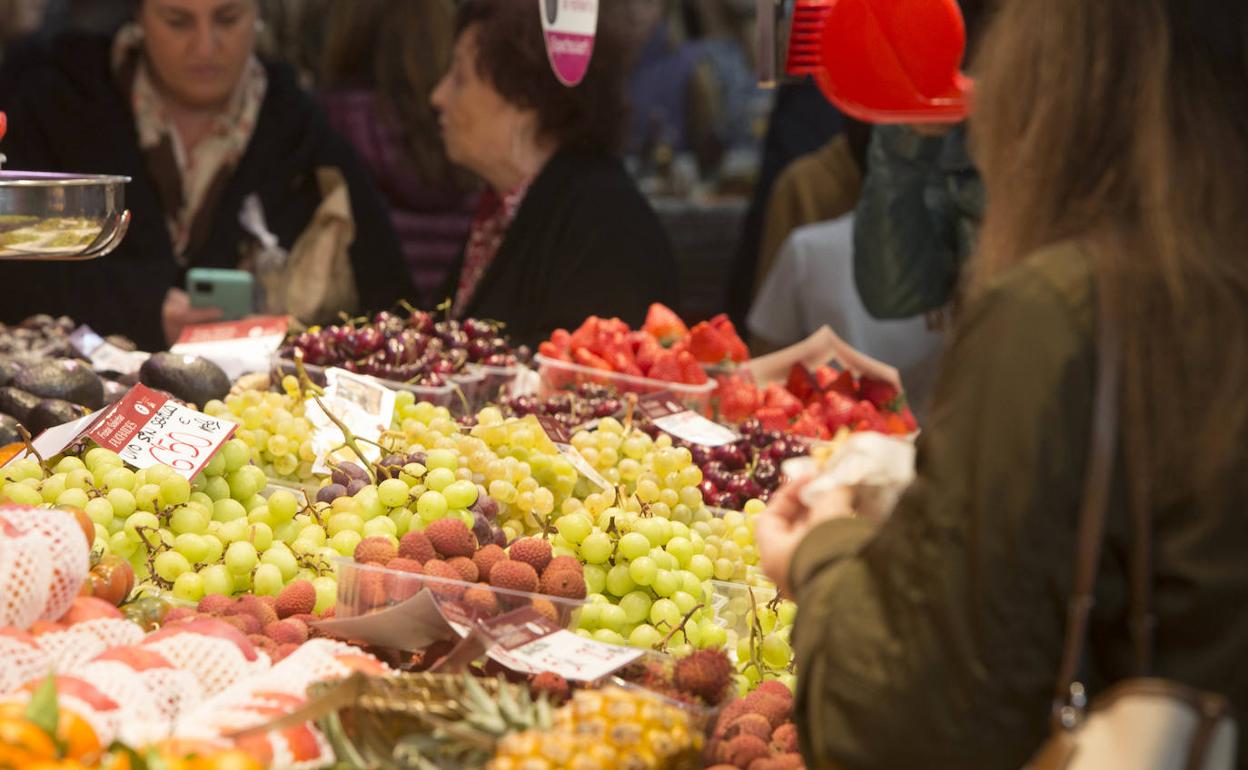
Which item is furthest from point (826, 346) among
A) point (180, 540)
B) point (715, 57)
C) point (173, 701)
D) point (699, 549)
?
point (715, 57)

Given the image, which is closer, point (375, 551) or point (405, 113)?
point (375, 551)

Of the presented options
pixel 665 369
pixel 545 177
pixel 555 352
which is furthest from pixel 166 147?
pixel 665 369

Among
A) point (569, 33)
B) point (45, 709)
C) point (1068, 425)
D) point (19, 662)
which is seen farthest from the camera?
point (569, 33)

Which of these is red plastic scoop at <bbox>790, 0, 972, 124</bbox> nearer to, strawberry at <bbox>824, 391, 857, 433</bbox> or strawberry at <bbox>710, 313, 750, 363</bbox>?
strawberry at <bbox>824, 391, 857, 433</bbox>

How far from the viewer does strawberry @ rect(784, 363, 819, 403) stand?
365 cm

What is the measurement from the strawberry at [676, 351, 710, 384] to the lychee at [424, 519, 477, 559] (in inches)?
58.5

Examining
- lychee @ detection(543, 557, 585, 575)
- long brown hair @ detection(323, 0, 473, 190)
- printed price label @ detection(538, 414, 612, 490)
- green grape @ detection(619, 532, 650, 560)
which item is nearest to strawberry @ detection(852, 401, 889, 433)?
printed price label @ detection(538, 414, 612, 490)

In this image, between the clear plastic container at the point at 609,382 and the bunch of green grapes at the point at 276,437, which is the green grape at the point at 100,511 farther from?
the clear plastic container at the point at 609,382

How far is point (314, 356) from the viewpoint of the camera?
3174 mm

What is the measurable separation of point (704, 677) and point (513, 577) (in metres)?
0.33

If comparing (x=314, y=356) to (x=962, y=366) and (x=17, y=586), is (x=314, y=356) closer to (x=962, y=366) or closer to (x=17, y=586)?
(x=17, y=586)

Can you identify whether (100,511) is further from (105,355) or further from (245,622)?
(105,355)

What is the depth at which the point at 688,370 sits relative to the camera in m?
3.42

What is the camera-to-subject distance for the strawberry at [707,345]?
3.61 m
